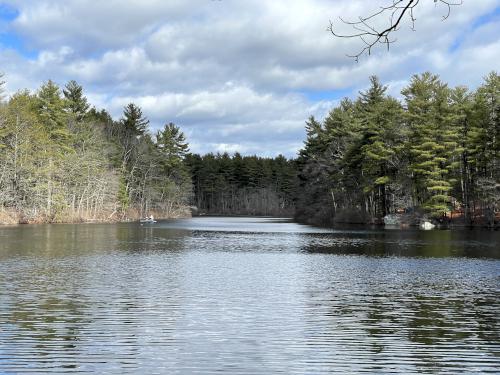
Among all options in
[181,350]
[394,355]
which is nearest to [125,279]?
[181,350]

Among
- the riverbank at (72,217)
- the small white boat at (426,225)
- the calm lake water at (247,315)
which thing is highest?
the riverbank at (72,217)

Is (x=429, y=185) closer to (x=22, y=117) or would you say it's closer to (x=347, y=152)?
(x=347, y=152)

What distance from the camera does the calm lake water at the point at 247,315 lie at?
→ 1016cm

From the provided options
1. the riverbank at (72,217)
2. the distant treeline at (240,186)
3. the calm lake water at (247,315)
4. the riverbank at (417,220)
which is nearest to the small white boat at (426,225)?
the riverbank at (417,220)

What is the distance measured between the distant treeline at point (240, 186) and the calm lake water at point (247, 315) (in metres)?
113

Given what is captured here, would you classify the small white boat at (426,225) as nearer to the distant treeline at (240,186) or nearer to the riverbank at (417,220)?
the riverbank at (417,220)

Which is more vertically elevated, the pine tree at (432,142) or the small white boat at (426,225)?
the pine tree at (432,142)

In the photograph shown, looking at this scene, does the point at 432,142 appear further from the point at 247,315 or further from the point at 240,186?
the point at 240,186

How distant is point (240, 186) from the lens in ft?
483

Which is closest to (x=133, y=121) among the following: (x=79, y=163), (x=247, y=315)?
(x=79, y=163)

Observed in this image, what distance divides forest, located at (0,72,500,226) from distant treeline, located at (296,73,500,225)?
0.15 meters

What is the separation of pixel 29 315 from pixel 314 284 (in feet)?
32.8

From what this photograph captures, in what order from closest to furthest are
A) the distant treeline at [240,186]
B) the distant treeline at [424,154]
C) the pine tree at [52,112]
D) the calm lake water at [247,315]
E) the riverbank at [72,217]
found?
the calm lake water at [247,315] → the distant treeline at [424,154] → the riverbank at [72,217] → the pine tree at [52,112] → the distant treeline at [240,186]

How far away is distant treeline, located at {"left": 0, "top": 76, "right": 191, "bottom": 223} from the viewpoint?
60.7 meters
